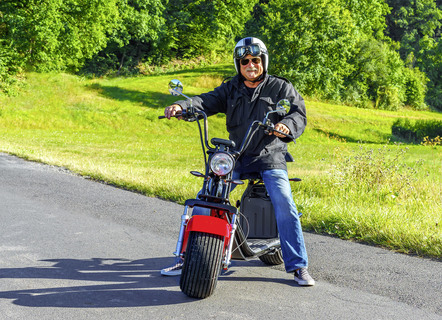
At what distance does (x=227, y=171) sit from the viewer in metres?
4.09

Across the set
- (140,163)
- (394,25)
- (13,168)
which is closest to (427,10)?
(394,25)

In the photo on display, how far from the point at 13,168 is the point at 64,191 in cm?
360

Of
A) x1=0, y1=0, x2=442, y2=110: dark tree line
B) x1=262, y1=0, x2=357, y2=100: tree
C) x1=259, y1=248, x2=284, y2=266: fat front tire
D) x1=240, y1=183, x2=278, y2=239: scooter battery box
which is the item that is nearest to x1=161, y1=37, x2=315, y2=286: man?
x1=240, y1=183, x2=278, y2=239: scooter battery box

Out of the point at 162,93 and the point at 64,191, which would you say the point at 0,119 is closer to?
the point at 162,93

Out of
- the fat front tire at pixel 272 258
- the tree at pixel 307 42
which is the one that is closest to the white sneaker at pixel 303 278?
the fat front tire at pixel 272 258

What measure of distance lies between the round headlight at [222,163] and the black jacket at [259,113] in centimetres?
70

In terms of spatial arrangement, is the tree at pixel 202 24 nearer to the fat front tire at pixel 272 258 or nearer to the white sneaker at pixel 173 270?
the fat front tire at pixel 272 258

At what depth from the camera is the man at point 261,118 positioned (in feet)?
15.3

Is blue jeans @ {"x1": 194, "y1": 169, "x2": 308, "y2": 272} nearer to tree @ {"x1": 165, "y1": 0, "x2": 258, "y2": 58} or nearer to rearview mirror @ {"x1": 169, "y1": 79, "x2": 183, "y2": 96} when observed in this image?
rearview mirror @ {"x1": 169, "y1": 79, "x2": 183, "y2": 96}

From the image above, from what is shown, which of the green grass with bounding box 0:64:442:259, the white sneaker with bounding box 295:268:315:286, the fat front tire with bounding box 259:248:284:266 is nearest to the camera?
the white sneaker with bounding box 295:268:315:286

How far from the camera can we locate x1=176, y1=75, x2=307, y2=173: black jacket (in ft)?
15.7

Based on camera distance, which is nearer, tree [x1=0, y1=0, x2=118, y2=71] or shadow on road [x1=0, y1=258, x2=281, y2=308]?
shadow on road [x1=0, y1=258, x2=281, y2=308]

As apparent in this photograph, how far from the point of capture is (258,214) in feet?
16.5

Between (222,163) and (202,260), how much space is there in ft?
2.31
